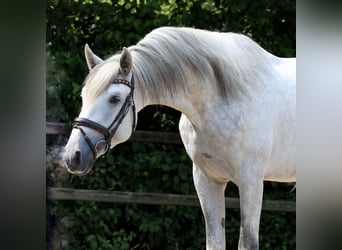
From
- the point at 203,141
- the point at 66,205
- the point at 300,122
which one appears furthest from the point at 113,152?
the point at 300,122

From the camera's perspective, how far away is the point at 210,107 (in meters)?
2.05

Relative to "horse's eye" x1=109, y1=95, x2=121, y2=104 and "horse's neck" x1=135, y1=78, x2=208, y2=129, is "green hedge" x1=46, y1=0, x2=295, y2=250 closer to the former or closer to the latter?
"horse's neck" x1=135, y1=78, x2=208, y2=129

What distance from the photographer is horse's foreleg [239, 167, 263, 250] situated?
6.73ft

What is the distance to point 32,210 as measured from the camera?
1939 millimetres

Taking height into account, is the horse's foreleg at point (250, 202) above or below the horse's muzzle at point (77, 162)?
below

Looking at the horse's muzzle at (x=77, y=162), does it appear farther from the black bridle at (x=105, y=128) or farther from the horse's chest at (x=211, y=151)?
the horse's chest at (x=211, y=151)

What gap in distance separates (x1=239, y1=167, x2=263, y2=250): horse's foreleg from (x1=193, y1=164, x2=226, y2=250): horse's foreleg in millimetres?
118

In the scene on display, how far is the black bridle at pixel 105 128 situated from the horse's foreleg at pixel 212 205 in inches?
15.3

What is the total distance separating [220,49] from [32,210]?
0.80 m

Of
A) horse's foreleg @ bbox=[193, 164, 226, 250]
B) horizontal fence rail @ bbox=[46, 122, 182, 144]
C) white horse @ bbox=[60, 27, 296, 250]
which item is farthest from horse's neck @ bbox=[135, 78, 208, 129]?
horizontal fence rail @ bbox=[46, 122, 182, 144]

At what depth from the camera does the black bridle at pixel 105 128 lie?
1.87 metres

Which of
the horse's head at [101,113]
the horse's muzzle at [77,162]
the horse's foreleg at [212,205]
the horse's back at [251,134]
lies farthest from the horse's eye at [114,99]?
the horse's foreleg at [212,205]

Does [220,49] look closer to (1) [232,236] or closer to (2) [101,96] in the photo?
(2) [101,96]

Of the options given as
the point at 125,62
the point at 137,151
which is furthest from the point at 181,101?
the point at 137,151
